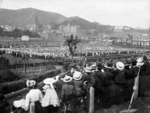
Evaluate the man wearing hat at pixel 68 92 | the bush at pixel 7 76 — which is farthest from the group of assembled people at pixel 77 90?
the bush at pixel 7 76

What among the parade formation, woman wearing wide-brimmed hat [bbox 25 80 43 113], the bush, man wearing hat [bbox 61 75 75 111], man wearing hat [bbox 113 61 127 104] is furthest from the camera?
the bush

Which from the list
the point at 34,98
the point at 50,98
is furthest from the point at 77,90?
the point at 34,98

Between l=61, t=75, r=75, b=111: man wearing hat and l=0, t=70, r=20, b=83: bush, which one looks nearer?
l=61, t=75, r=75, b=111: man wearing hat

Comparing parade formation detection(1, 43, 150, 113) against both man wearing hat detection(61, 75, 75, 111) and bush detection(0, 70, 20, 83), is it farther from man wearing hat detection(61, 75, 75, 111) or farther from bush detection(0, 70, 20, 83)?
bush detection(0, 70, 20, 83)

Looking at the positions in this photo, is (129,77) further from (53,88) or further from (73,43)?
(73,43)

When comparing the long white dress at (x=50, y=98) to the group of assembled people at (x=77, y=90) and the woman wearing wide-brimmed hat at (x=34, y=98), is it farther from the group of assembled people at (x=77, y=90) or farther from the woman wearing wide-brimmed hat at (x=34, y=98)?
the woman wearing wide-brimmed hat at (x=34, y=98)

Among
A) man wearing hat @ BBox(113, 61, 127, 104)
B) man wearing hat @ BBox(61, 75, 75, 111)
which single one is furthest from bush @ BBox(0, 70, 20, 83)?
man wearing hat @ BBox(61, 75, 75, 111)

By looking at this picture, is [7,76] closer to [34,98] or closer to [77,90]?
[77,90]

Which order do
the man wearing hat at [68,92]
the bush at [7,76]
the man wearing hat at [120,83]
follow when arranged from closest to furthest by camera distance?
the man wearing hat at [68,92] → the man wearing hat at [120,83] → the bush at [7,76]
